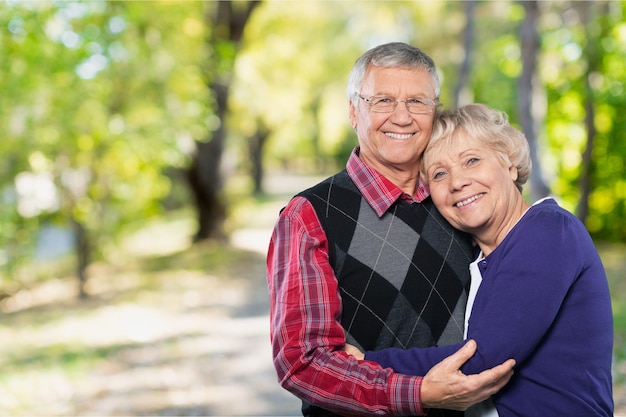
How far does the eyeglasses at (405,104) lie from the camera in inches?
100.0

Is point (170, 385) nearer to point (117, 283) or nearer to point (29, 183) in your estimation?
point (29, 183)

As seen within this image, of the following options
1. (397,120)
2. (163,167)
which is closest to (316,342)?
(397,120)

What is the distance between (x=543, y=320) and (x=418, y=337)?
0.45 m

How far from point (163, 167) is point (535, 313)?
13.8 m

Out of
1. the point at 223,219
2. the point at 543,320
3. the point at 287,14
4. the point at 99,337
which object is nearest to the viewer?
the point at 543,320

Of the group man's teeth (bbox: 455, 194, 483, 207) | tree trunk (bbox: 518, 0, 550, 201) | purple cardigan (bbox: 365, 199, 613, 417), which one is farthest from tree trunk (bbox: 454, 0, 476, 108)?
purple cardigan (bbox: 365, 199, 613, 417)

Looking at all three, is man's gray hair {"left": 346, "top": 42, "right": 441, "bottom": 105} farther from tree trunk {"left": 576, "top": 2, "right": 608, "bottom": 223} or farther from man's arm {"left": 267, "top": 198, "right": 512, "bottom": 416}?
tree trunk {"left": 576, "top": 2, "right": 608, "bottom": 223}

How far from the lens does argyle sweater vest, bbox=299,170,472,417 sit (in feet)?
7.89

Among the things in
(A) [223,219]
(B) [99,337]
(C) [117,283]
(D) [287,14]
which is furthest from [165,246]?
(B) [99,337]

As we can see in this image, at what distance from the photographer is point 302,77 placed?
23516mm

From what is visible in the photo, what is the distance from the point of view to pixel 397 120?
99.2 inches

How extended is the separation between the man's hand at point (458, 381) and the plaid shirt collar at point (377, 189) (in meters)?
0.55

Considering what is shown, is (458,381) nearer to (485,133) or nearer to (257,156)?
(485,133)

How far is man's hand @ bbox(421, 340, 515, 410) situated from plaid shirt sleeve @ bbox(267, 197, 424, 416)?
0.04m
